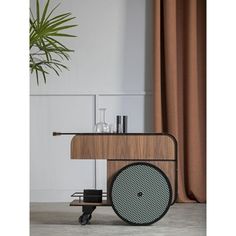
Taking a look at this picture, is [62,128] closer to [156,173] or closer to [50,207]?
[50,207]

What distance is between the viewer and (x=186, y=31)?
4.60m

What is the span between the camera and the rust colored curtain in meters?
4.51

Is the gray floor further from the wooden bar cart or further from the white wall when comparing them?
the white wall

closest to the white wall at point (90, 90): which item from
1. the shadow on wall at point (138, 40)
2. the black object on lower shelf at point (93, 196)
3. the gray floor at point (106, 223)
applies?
the shadow on wall at point (138, 40)

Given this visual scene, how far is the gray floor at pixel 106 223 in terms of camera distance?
3103 millimetres

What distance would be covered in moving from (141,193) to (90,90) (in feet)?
5.39

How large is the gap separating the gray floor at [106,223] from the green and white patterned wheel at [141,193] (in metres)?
0.08

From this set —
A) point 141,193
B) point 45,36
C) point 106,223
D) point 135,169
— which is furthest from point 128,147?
point 45,36
